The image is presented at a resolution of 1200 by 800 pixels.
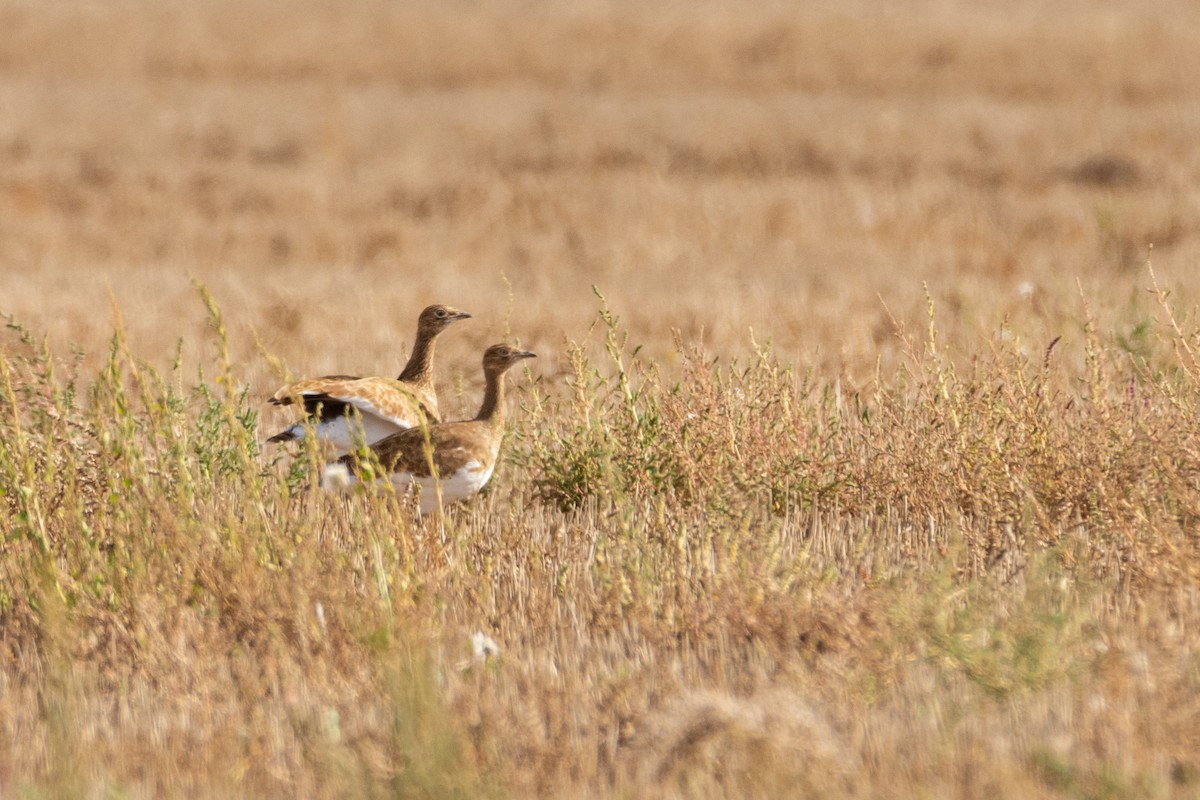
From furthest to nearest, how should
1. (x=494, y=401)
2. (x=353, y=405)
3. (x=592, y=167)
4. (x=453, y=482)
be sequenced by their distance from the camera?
(x=592, y=167) < (x=494, y=401) < (x=353, y=405) < (x=453, y=482)

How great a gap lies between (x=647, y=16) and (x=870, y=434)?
21960mm

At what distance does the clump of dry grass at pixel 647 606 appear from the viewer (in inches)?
143

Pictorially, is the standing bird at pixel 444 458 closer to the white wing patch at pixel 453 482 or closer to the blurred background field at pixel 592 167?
the white wing patch at pixel 453 482

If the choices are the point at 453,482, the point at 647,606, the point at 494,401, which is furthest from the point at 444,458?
the point at 647,606

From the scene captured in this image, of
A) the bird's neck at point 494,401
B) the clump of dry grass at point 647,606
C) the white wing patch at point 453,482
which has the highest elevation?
the bird's neck at point 494,401

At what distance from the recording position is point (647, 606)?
459 centimetres

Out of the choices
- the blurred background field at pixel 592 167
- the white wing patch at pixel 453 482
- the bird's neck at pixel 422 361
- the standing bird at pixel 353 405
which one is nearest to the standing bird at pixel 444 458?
the white wing patch at pixel 453 482

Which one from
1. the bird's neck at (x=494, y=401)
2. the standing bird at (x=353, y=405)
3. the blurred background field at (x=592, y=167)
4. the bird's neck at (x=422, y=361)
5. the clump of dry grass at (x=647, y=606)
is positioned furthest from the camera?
the blurred background field at (x=592, y=167)

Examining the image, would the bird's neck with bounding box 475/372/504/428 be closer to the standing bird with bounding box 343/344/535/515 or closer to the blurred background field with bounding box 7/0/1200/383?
the standing bird with bounding box 343/344/535/515

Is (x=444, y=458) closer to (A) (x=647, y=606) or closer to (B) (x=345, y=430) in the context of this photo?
(B) (x=345, y=430)

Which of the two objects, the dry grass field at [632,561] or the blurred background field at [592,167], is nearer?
the dry grass field at [632,561]

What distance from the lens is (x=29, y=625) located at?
15.5 feet

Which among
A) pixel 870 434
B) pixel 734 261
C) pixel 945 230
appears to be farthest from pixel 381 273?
pixel 870 434

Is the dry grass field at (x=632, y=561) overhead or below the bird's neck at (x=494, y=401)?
below
